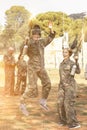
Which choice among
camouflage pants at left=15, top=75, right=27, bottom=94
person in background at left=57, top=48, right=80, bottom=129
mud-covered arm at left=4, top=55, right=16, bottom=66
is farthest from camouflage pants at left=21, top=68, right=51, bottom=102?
camouflage pants at left=15, top=75, right=27, bottom=94

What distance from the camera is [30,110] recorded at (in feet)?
32.4

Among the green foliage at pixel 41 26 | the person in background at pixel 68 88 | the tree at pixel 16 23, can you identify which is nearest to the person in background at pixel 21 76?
the person in background at pixel 68 88

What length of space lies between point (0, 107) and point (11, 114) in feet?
3.98

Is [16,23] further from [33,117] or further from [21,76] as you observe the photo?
[33,117]

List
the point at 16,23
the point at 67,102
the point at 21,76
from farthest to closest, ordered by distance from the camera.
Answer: the point at 16,23, the point at 21,76, the point at 67,102

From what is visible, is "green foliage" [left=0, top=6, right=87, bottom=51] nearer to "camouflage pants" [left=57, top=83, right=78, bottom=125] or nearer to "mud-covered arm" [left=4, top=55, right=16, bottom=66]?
"mud-covered arm" [left=4, top=55, right=16, bottom=66]

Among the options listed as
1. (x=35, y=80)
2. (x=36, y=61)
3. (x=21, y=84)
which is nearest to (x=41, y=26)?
(x=21, y=84)

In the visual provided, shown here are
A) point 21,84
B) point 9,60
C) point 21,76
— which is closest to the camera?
point 9,60

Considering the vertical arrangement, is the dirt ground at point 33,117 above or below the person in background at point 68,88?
below

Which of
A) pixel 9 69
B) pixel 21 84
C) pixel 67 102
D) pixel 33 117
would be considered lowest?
pixel 21 84

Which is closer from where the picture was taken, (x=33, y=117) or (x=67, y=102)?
(x=67, y=102)

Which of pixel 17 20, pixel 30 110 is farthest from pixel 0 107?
pixel 17 20

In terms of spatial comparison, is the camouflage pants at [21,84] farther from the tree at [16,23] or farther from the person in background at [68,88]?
the tree at [16,23]

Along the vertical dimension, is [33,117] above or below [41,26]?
below
